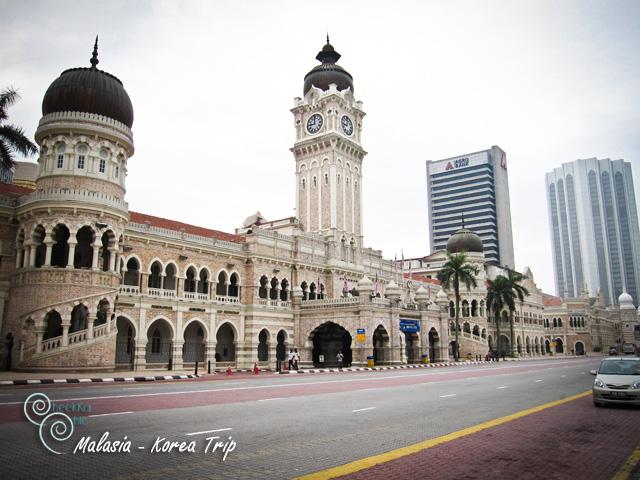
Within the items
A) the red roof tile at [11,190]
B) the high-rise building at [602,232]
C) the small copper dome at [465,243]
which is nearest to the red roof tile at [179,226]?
the red roof tile at [11,190]

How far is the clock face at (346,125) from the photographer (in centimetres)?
5547

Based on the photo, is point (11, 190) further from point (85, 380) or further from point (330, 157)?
point (330, 157)

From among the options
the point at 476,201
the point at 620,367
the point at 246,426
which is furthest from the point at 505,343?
the point at 476,201

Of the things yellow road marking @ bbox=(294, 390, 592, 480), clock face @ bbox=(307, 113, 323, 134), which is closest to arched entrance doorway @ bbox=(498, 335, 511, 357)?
clock face @ bbox=(307, 113, 323, 134)

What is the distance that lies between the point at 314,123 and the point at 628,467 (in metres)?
50.2

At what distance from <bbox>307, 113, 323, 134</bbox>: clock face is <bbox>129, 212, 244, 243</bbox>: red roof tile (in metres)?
15.8

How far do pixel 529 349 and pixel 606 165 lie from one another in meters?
133

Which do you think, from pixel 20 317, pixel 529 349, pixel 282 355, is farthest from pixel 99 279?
pixel 529 349

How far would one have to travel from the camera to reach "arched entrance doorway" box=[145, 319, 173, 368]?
3659 cm

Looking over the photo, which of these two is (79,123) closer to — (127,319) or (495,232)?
(127,319)

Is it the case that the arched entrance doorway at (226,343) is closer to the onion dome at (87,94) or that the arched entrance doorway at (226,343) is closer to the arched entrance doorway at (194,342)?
the arched entrance doorway at (194,342)

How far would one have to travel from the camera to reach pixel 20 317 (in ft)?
94.7

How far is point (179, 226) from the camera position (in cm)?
4091

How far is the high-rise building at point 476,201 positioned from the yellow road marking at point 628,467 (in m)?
138
